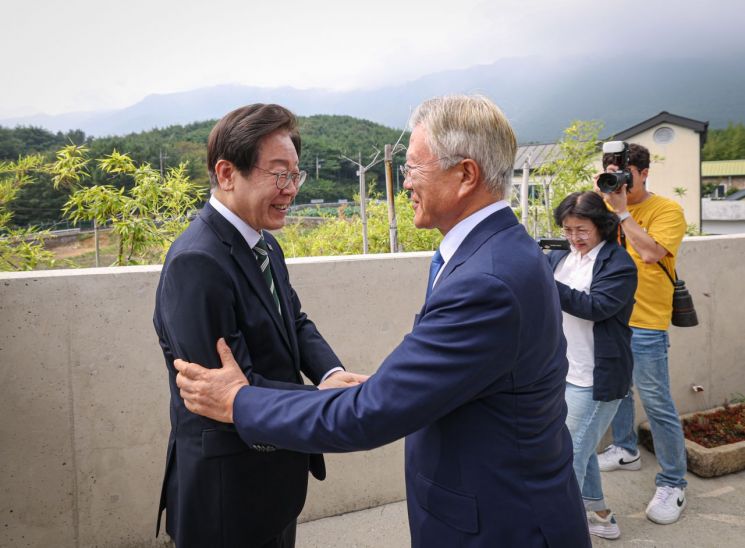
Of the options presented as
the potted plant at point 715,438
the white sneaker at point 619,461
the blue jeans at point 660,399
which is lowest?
the white sneaker at point 619,461

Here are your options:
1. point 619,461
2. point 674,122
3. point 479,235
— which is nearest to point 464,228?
point 479,235

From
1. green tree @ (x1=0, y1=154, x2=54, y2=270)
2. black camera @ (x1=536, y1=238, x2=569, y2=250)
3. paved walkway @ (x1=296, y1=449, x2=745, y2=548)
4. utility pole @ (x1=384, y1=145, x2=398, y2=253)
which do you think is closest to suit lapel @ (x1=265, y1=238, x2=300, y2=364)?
black camera @ (x1=536, y1=238, x2=569, y2=250)

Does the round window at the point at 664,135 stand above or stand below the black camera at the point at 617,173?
above

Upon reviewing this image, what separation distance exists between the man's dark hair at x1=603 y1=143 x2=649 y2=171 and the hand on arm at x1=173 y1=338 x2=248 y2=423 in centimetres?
220

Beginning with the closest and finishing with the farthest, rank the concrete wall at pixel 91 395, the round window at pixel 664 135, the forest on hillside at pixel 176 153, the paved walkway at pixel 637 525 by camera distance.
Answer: the concrete wall at pixel 91 395
the paved walkway at pixel 637 525
the forest on hillside at pixel 176 153
the round window at pixel 664 135

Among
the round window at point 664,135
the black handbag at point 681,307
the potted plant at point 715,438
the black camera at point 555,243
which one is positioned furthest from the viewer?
the round window at point 664,135

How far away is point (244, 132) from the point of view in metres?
1.39

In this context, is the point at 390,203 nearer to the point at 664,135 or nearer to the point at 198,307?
the point at 198,307

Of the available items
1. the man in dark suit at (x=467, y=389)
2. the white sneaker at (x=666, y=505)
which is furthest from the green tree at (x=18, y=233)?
the white sneaker at (x=666, y=505)

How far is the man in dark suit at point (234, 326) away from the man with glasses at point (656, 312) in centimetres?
183

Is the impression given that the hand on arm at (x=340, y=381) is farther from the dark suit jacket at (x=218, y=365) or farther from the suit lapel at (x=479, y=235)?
the suit lapel at (x=479, y=235)

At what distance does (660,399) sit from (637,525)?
645mm

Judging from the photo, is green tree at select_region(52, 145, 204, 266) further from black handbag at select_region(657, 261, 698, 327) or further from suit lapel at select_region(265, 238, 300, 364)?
black handbag at select_region(657, 261, 698, 327)

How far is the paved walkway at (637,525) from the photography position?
2.62 metres
